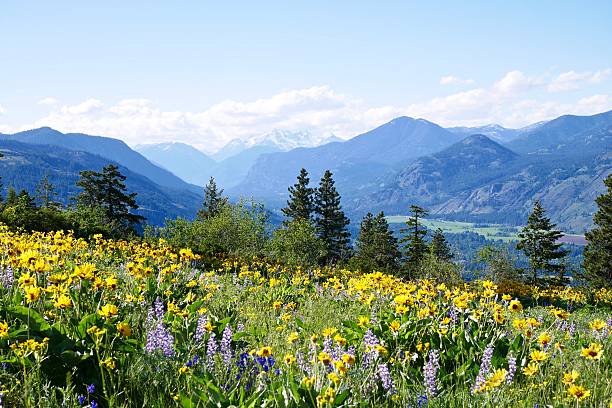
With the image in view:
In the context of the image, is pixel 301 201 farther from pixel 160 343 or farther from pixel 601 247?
pixel 160 343

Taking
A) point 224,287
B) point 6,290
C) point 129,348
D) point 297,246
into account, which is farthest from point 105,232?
point 297,246

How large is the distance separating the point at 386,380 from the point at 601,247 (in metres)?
67.0

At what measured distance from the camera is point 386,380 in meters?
3.30

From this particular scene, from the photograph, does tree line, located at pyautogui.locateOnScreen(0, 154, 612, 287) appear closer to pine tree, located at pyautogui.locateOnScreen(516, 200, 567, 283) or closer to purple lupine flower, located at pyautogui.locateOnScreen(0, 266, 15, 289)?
pine tree, located at pyautogui.locateOnScreen(516, 200, 567, 283)

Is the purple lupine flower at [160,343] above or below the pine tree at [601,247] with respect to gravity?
above

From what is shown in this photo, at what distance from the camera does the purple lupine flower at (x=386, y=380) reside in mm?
3197

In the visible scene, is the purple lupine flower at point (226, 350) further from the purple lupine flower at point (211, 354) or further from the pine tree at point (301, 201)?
the pine tree at point (301, 201)

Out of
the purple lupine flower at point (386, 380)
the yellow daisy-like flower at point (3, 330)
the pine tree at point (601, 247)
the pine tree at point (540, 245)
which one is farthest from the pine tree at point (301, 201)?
the yellow daisy-like flower at point (3, 330)

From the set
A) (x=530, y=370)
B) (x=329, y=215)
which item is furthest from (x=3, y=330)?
(x=329, y=215)

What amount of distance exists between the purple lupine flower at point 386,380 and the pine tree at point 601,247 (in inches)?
2510

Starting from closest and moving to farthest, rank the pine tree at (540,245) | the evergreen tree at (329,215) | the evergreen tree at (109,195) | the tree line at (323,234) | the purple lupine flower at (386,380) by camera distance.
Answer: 1. the purple lupine flower at (386,380)
2. the tree line at (323,234)
3. the evergreen tree at (109,195)
4. the pine tree at (540,245)
5. the evergreen tree at (329,215)

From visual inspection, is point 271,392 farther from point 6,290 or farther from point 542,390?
point 6,290

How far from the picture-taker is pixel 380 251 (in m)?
75.8

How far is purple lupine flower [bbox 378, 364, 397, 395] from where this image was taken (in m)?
3.20
